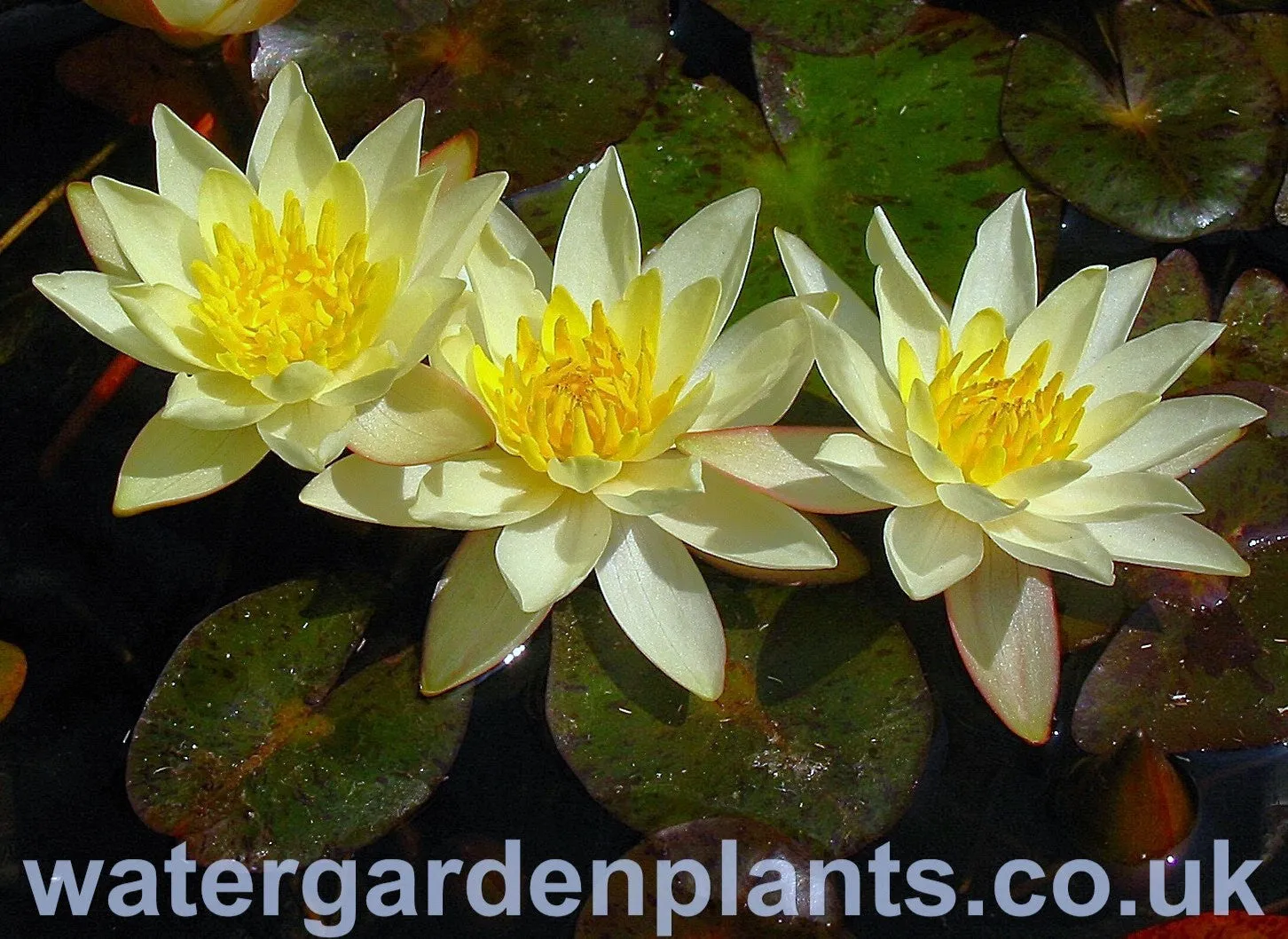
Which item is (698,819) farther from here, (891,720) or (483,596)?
(483,596)

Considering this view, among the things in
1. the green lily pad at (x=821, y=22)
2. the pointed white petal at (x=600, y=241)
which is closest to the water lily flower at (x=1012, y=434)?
the pointed white petal at (x=600, y=241)

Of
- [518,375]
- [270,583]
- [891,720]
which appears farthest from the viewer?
[270,583]

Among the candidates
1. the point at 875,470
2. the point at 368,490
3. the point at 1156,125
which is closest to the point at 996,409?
the point at 875,470

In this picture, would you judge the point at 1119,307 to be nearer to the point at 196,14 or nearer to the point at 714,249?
the point at 714,249

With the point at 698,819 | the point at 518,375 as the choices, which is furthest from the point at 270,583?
the point at 698,819

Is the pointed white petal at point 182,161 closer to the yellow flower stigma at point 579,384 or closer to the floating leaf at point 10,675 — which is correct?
the yellow flower stigma at point 579,384
